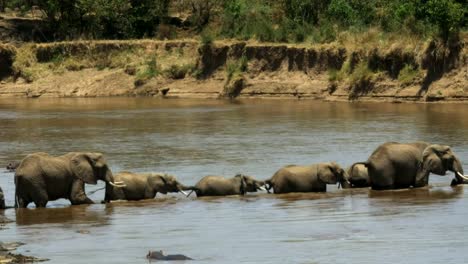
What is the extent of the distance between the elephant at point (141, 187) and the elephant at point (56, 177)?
0.27 meters

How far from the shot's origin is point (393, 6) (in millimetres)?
53844

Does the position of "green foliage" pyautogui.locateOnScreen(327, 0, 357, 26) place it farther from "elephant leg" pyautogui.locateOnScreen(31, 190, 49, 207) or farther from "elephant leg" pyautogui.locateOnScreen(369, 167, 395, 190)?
"elephant leg" pyautogui.locateOnScreen(31, 190, 49, 207)

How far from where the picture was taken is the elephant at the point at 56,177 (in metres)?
23.2

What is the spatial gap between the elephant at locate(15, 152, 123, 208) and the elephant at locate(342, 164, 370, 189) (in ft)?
14.8

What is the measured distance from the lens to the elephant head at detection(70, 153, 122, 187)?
935 inches

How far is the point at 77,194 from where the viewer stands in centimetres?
2375

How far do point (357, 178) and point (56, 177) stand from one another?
5.82 metres

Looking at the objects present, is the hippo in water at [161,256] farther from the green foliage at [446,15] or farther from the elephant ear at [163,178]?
the green foliage at [446,15]

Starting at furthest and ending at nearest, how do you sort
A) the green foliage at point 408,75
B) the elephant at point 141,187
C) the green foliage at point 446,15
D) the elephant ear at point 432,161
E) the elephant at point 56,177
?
the green foliage at point 408,75, the green foliage at point 446,15, the elephant ear at point 432,161, the elephant at point 141,187, the elephant at point 56,177

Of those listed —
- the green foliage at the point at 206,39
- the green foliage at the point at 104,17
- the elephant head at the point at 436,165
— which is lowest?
the elephant head at the point at 436,165

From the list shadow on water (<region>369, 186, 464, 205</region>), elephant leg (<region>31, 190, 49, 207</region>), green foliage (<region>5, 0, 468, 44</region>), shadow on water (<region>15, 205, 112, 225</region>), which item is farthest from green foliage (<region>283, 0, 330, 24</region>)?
shadow on water (<region>15, 205, 112, 225</region>)

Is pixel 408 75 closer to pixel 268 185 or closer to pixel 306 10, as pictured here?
pixel 306 10

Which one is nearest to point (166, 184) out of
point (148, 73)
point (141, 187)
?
point (141, 187)

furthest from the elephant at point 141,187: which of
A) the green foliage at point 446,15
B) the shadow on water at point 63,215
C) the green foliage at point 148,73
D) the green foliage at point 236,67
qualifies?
the green foliage at point 148,73
